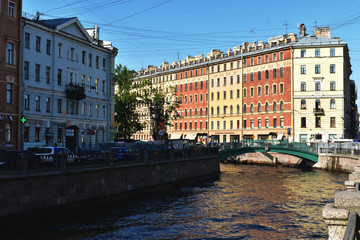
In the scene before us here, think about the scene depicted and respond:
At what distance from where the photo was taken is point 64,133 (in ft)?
155

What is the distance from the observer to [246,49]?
81812 millimetres

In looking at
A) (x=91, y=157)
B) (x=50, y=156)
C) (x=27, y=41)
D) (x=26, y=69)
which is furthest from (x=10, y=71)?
(x=50, y=156)

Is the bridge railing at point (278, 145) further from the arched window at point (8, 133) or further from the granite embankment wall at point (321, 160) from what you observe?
the arched window at point (8, 133)

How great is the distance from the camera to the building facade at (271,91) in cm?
7044

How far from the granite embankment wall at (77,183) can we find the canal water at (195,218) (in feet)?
2.60

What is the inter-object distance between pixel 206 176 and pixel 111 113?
17844 mm

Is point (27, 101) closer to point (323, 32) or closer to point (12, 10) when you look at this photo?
point (12, 10)

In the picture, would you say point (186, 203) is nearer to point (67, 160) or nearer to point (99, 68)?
point (67, 160)

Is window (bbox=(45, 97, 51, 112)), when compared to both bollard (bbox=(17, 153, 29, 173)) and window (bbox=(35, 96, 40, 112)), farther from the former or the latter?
bollard (bbox=(17, 153, 29, 173))

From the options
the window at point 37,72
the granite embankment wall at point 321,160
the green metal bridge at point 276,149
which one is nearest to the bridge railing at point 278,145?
the green metal bridge at point 276,149

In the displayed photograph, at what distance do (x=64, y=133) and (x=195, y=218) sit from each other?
28.1 metres

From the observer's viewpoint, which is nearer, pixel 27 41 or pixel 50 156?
pixel 50 156

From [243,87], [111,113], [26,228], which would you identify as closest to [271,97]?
[243,87]

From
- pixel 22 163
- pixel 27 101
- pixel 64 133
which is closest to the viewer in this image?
pixel 22 163
